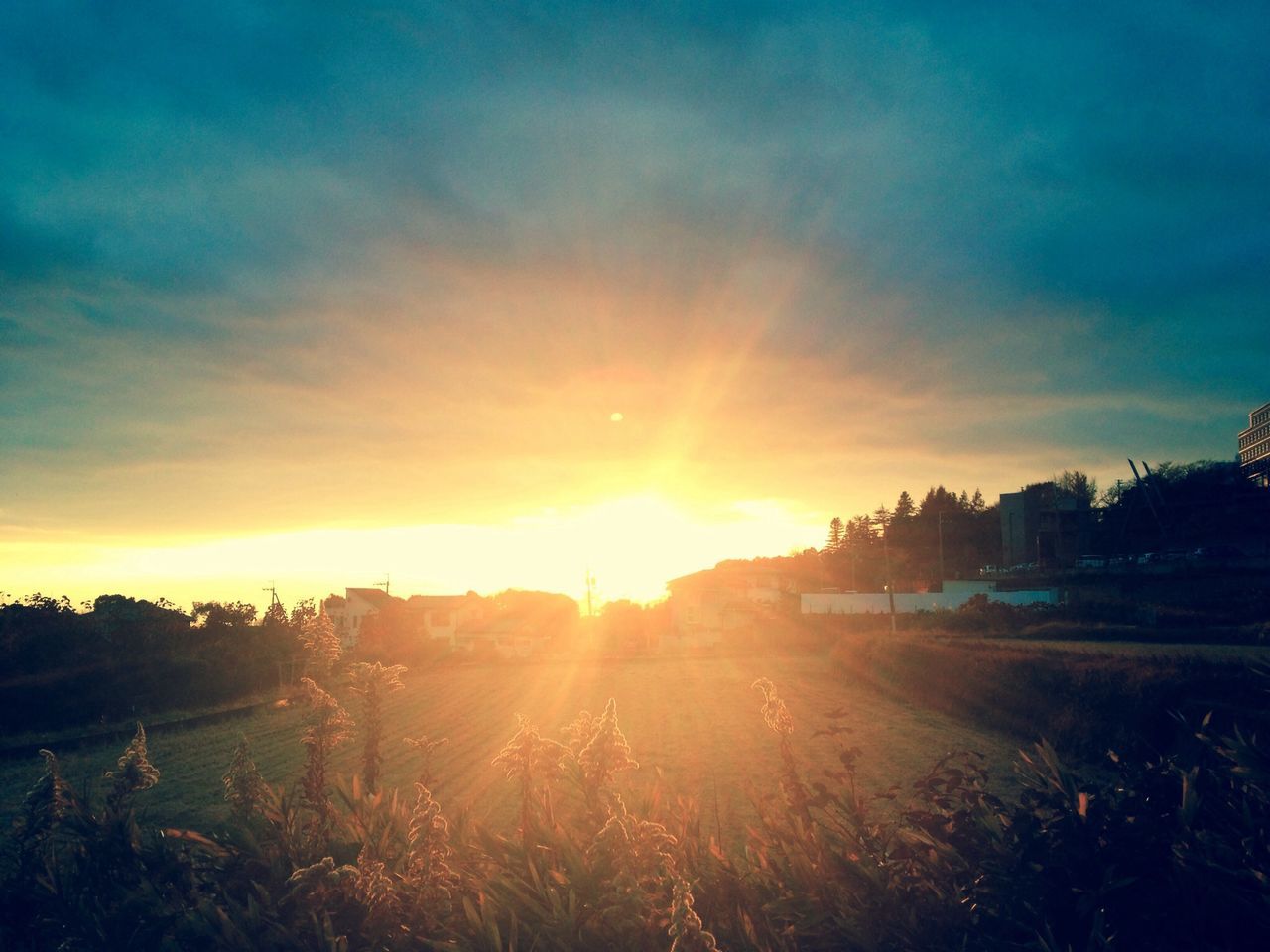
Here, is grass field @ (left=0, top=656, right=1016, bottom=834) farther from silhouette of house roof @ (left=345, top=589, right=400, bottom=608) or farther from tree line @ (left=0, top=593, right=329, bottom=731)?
silhouette of house roof @ (left=345, top=589, right=400, bottom=608)

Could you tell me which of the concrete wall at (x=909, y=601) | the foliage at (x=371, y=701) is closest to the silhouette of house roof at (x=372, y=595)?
the concrete wall at (x=909, y=601)

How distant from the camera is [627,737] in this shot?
23172 mm

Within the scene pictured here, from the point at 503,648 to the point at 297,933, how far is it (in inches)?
2709

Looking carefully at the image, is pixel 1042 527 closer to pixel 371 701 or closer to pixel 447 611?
Result: pixel 447 611

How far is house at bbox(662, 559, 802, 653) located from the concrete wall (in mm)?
2927

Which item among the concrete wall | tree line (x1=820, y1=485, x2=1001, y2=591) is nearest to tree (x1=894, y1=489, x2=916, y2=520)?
tree line (x1=820, y1=485, x2=1001, y2=591)

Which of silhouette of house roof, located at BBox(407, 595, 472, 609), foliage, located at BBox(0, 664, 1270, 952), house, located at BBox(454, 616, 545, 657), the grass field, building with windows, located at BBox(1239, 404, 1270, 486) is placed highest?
building with windows, located at BBox(1239, 404, 1270, 486)

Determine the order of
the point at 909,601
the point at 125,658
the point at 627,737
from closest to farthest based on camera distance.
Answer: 1. the point at 627,737
2. the point at 125,658
3. the point at 909,601

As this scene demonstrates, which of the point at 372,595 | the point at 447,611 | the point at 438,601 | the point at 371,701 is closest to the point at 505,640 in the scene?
the point at 447,611

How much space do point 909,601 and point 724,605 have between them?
19.4 m

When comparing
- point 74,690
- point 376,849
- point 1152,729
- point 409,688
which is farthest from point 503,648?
point 376,849

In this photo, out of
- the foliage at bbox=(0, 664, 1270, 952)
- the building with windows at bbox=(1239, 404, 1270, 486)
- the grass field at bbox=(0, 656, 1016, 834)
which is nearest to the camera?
the foliage at bbox=(0, 664, 1270, 952)

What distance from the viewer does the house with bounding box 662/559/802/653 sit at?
61.8 metres

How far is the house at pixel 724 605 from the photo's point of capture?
61.8 m
